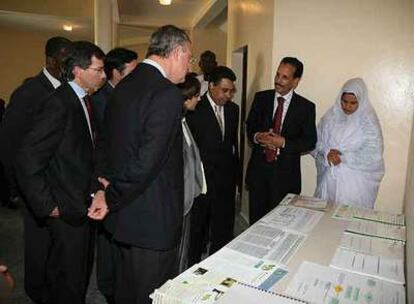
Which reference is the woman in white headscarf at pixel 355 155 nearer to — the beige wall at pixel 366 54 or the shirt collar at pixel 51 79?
the beige wall at pixel 366 54

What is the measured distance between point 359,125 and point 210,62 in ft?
6.06

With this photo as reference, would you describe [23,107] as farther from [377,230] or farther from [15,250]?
[377,230]

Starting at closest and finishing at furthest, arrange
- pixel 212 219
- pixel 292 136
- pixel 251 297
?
pixel 251 297, pixel 292 136, pixel 212 219

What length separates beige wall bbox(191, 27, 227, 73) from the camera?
784 cm

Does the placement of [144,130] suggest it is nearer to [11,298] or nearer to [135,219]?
[135,219]

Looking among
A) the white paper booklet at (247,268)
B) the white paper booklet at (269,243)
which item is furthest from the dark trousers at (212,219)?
the white paper booklet at (247,268)

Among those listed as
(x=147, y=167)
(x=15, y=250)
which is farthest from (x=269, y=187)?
(x=15, y=250)

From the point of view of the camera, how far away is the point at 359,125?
249 centimetres

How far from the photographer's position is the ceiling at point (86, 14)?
5.99 meters

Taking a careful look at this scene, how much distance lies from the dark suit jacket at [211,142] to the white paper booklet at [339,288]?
4.76ft

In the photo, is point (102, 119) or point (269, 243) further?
point (102, 119)

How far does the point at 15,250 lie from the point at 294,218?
2.35 meters

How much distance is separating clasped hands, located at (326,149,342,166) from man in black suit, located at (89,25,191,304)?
1.28 meters

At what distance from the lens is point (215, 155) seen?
268cm
